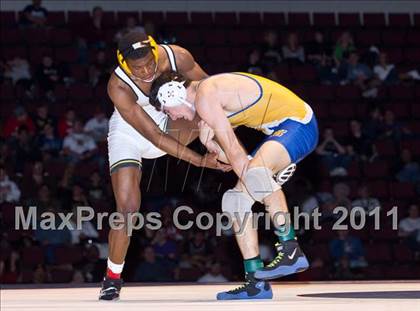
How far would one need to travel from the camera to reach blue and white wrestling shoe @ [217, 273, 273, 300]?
5277 mm

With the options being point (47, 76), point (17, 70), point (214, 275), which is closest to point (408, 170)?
point (214, 275)

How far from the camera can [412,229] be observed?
34.3 ft

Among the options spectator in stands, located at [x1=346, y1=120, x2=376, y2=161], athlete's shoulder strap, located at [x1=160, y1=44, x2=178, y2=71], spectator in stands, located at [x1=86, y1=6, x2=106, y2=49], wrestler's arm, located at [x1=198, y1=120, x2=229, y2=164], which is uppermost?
athlete's shoulder strap, located at [x1=160, y1=44, x2=178, y2=71]

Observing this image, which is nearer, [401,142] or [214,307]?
[214,307]

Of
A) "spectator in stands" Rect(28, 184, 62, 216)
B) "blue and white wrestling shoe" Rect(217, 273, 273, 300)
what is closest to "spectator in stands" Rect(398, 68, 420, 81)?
"spectator in stands" Rect(28, 184, 62, 216)

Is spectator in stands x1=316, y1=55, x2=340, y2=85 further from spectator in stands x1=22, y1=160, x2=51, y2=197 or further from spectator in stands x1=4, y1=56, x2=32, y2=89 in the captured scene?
spectator in stands x1=22, y1=160, x2=51, y2=197

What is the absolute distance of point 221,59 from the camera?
40.0ft

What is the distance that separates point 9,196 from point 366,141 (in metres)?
3.94

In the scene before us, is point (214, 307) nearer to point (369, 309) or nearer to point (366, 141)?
point (369, 309)

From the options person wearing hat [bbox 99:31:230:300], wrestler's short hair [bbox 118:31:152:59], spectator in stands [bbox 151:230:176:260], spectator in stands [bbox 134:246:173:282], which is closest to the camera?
wrestler's short hair [bbox 118:31:152:59]

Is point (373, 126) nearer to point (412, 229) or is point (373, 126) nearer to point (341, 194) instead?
point (341, 194)

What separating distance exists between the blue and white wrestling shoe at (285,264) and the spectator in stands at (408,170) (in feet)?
20.6

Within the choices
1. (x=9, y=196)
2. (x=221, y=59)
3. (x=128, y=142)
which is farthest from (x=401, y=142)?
(x=128, y=142)

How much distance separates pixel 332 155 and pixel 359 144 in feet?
1.69
